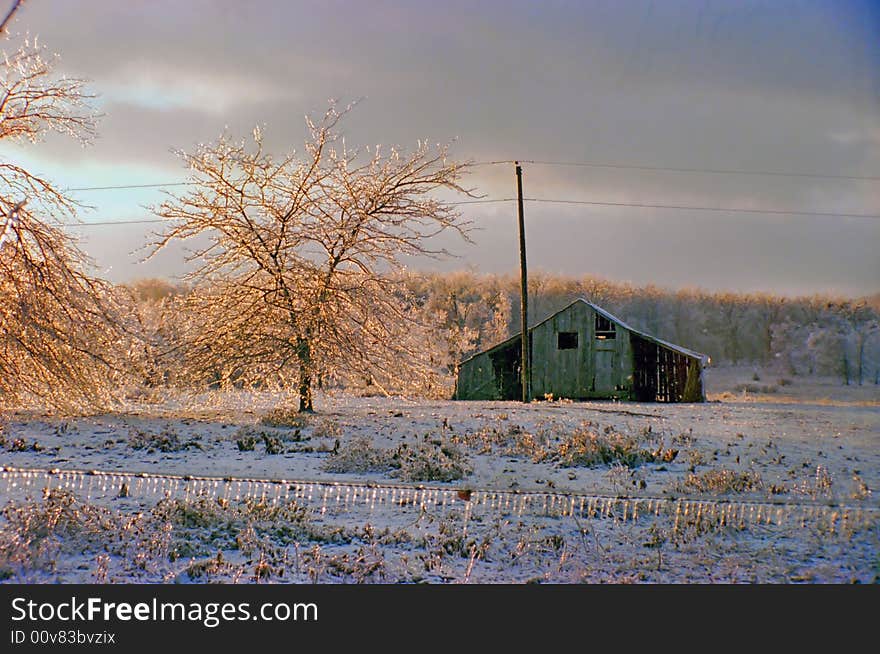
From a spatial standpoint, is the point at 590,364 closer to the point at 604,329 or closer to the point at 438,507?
the point at 604,329

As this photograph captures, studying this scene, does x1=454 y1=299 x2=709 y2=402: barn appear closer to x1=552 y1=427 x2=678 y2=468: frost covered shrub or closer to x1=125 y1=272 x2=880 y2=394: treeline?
x1=125 y1=272 x2=880 y2=394: treeline

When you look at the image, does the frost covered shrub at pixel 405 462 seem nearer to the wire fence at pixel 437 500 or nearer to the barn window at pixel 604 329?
the wire fence at pixel 437 500

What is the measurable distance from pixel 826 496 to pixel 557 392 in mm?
26839

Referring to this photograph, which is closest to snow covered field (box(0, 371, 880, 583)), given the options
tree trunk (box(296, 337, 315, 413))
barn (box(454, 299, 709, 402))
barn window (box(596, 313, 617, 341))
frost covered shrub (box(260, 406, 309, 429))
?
frost covered shrub (box(260, 406, 309, 429))

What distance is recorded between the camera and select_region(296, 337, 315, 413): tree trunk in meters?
21.2

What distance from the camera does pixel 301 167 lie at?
70.3ft

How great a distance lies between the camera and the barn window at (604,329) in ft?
125

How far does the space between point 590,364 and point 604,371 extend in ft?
2.58

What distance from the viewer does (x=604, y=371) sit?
37625mm

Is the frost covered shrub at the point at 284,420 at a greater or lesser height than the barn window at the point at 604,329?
lesser

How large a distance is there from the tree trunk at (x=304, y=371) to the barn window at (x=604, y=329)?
20.2 metres

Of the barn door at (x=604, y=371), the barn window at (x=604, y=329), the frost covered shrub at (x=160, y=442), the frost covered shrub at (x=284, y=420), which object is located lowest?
the frost covered shrub at (x=160, y=442)

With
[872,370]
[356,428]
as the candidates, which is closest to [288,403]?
[356,428]

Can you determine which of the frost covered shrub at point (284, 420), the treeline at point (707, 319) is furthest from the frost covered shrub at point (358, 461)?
the treeline at point (707, 319)
